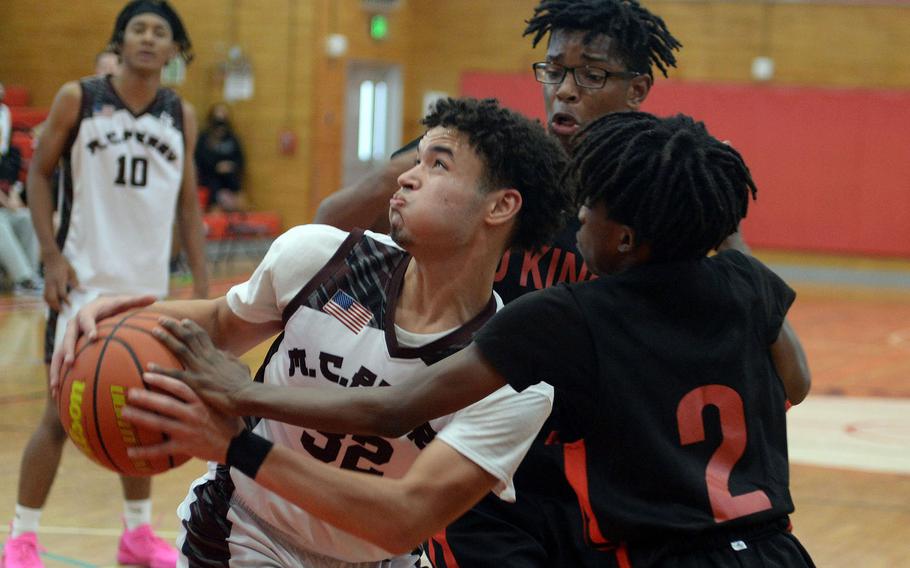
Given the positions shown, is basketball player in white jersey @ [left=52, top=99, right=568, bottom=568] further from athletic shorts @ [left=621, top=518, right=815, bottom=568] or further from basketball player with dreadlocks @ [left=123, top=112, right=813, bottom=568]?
athletic shorts @ [left=621, top=518, right=815, bottom=568]

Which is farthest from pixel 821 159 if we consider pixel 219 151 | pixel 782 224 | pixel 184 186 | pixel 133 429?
pixel 133 429

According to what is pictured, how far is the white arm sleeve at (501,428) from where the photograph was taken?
7.43 ft

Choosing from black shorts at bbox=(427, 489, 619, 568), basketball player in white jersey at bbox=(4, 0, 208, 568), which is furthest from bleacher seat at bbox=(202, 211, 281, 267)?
black shorts at bbox=(427, 489, 619, 568)

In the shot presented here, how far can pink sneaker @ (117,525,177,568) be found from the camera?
14.6 feet

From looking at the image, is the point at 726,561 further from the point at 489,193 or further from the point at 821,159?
the point at 821,159

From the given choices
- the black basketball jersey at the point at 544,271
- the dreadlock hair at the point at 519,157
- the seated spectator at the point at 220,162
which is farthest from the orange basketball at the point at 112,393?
the seated spectator at the point at 220,162

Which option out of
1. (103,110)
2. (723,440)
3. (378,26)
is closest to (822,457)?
(103,110)

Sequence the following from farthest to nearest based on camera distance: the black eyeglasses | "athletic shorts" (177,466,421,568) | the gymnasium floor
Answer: the gymnasium floor
the black eyeglasses
"athletic shorts" (177,466,421,568)

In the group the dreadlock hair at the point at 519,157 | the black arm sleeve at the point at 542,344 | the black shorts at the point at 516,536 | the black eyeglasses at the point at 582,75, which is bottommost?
the black shorts at the point at 516,536

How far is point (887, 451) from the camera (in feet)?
23.2

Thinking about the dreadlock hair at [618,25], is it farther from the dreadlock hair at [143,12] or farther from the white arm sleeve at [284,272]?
the dreadlock hair at [143,12]

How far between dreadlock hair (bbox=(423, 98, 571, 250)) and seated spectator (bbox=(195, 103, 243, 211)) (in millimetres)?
12761

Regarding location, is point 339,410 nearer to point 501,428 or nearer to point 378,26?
point 501,428

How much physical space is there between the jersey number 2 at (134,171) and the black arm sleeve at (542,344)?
299 cm
